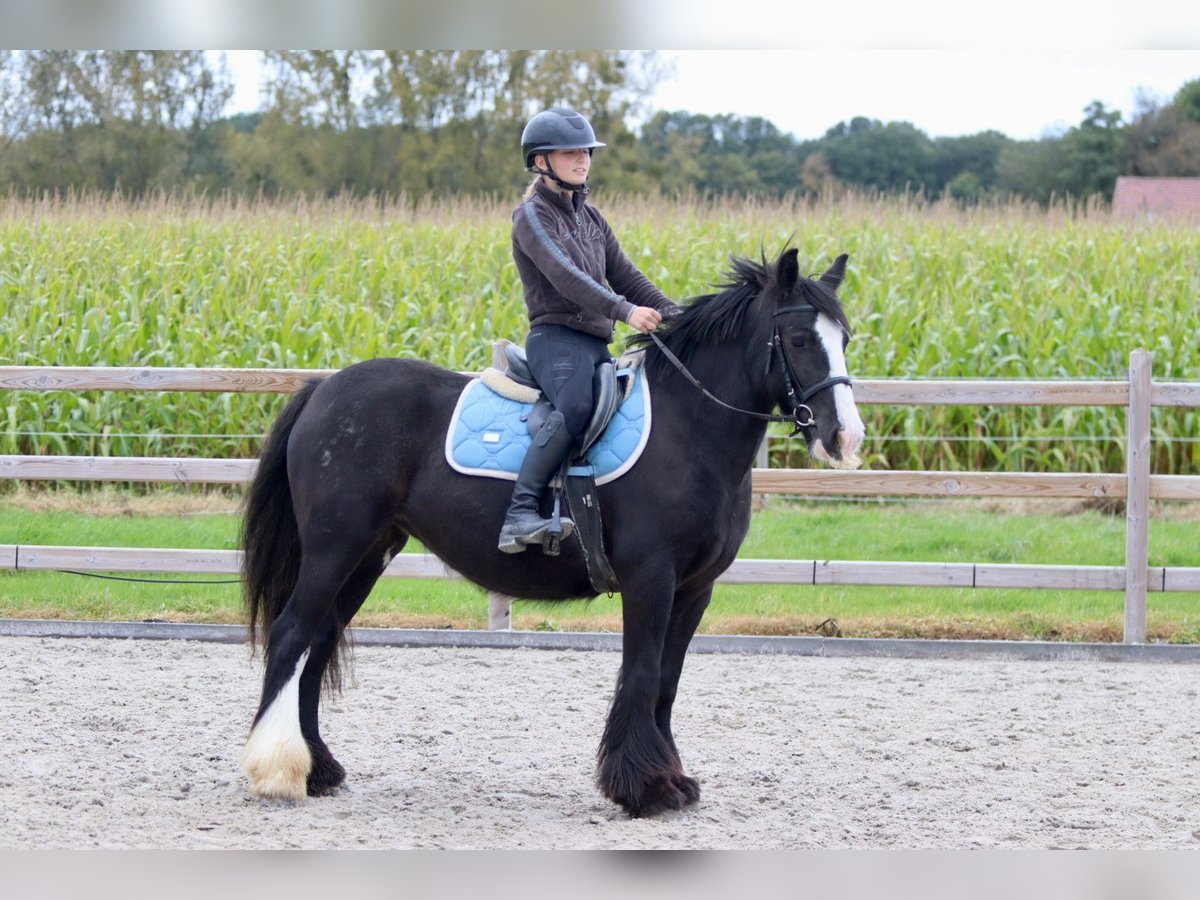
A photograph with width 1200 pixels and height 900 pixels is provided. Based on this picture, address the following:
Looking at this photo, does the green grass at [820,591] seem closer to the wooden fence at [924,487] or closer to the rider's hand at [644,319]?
the wooden fence at [924,487]

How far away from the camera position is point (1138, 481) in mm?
7562

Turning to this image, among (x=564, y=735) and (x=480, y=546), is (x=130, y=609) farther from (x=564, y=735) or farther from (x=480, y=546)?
(x=480, y=546)

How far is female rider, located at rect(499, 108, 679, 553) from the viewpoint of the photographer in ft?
14.6

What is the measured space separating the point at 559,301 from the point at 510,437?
0.54 m

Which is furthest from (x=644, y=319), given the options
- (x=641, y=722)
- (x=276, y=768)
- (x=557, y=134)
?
(x=276, y=768)

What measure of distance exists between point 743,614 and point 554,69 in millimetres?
16099

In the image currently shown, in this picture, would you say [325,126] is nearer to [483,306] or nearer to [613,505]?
[483,306]

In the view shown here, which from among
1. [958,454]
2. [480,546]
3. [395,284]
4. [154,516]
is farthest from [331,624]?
[395,284]

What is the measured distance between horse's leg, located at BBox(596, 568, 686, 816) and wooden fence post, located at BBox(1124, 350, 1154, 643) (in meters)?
4.19

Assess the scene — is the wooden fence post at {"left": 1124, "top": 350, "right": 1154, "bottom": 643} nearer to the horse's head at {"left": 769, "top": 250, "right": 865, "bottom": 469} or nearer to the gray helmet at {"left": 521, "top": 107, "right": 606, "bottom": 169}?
the horse's head at {"left": 769, "top": 250, "right": 865, "bottom": 469}

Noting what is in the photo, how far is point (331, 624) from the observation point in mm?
4938

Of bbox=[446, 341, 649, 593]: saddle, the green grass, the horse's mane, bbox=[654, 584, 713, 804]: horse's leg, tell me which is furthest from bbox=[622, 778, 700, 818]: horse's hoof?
the green grass

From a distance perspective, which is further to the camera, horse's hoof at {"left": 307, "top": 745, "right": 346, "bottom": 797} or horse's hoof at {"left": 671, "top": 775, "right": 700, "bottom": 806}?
horse's hoof at {"left": 307, "top": 745, "right": 346, "bottom": 797}

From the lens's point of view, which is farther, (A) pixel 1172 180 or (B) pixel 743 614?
(A) pixel 1172 180
